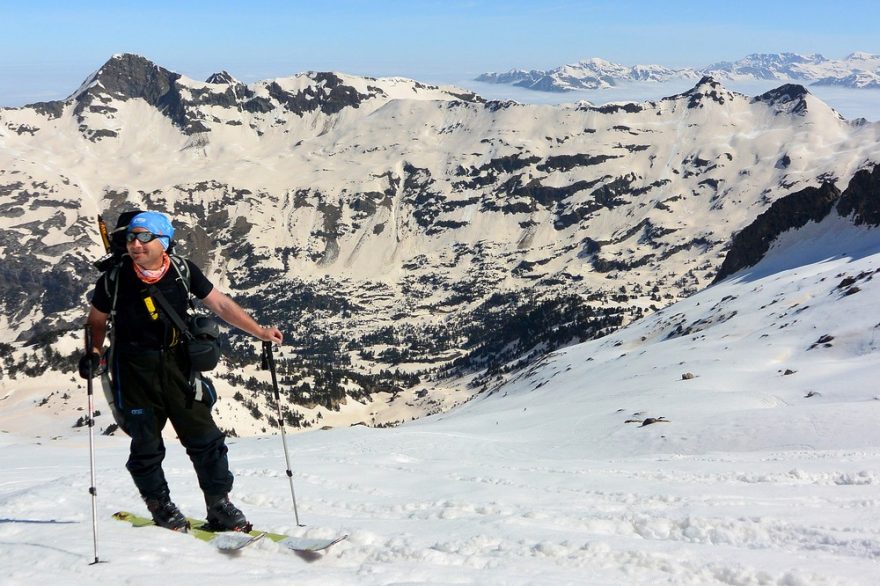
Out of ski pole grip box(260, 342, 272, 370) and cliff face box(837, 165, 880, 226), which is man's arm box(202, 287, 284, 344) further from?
cliff face box(837, 165, 880, 226)

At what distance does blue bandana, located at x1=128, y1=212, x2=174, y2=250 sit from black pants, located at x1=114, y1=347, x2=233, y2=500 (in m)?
1.53

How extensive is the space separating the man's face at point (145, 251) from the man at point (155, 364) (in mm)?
12

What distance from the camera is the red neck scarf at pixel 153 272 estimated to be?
8.70 m

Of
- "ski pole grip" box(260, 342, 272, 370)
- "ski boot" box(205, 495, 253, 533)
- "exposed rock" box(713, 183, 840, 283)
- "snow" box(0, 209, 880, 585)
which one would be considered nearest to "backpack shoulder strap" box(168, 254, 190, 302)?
"ski pole grip" box(260, 342, 272, 370)

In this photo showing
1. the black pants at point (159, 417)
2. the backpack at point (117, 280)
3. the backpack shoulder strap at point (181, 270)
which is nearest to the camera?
the backpack at point (117, 280)

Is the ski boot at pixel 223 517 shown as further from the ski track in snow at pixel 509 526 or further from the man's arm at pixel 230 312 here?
A: the man's arm at pixel 230 312

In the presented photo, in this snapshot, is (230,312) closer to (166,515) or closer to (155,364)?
(155,364)

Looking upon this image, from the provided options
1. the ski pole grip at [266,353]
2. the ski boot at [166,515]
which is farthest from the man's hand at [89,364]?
the ski pole grip at [266,353]

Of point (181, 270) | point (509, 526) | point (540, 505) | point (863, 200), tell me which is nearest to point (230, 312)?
point (181, 270)

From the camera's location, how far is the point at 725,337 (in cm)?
6375

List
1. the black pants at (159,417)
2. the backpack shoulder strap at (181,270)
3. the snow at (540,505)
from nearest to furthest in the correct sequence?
the snow at (540,505), the black pants at (159,417), the backpack shoulder strap at (181,270)

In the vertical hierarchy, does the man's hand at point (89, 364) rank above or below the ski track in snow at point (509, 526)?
above

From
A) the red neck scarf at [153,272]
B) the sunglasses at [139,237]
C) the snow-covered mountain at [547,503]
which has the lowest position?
the snow-covered mountain at [547,503]

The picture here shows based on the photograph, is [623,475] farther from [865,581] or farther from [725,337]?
[725,337]
